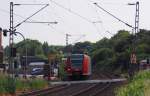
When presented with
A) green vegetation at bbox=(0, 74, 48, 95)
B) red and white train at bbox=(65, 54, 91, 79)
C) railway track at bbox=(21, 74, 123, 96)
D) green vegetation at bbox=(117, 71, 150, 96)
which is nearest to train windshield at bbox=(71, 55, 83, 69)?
red and white train at bbox=(65, 54, 91, 79)

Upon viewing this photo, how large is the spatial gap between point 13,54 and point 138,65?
4861 centimetres

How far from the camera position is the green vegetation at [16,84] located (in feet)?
143

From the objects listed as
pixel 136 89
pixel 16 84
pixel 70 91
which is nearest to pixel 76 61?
pixel 16 84

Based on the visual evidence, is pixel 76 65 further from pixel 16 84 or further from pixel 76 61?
pixel 16 84

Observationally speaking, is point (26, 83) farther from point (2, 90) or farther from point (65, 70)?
point (65, 70)

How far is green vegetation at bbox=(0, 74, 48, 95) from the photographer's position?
43.5m

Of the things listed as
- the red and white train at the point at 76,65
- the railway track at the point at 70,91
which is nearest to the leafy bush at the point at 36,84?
the railway track at the point at 70,91

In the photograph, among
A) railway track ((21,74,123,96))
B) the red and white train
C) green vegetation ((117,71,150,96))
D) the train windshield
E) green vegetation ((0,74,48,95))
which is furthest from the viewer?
the train windshield

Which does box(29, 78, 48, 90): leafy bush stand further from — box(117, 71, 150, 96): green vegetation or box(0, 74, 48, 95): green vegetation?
box(117, 71, 150, 96): green vegetation

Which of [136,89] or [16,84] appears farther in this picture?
[16,84]

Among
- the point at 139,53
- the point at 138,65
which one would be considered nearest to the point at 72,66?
the point at 138,65

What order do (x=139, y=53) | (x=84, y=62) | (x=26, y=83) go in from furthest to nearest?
(x=139, y=53), (x=84, y=62), (x=26, y=83)

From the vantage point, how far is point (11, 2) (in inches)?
2188

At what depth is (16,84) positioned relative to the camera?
1884 inches
